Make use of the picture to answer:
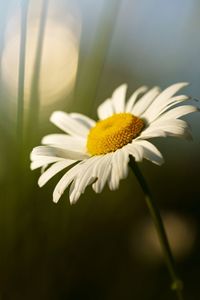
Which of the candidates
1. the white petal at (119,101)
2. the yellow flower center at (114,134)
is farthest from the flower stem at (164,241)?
the white petal at (119,101)

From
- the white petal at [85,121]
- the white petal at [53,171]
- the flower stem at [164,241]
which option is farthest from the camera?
the white petal at [85,121]

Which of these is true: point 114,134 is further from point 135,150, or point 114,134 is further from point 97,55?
point 97,55

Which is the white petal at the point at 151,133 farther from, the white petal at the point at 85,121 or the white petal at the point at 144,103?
the white petal at the point at 85,121

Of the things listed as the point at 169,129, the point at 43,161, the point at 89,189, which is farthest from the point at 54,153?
the point at 89,189

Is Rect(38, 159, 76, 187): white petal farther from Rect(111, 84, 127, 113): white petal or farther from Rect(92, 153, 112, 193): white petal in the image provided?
Rect(111, 84, 127, 113): white petal

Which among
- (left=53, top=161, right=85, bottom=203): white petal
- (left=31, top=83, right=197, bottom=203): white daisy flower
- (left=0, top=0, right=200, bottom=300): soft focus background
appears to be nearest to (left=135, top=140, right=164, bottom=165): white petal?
(left=31, top=83, right=197, bottom=203): white daisy flower

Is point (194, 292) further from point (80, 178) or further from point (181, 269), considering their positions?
point (80, 178)

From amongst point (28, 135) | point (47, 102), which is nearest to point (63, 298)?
point (28, 135)
